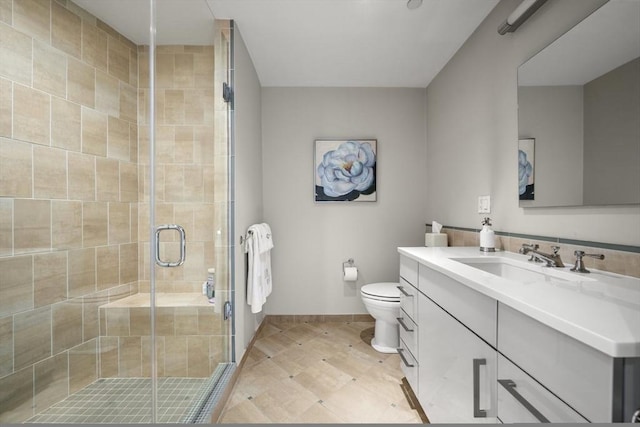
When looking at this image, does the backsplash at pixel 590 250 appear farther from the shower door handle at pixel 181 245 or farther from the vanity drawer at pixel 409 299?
the shower door handle at pixel 181 245

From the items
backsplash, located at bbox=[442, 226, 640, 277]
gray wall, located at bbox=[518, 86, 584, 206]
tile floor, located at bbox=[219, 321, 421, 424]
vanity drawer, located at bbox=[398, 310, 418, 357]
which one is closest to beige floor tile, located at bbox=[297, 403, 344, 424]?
tile floor, located at bbox=[219, 321, 421, 424]

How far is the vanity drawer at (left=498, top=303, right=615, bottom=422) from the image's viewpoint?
19.2 inches

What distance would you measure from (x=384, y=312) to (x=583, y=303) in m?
1.38

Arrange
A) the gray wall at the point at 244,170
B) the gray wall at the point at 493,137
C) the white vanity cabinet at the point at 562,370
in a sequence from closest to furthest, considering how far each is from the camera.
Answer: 1. the white vanity cabinet at the point at 562,370
2. the gray wall at the point at 493,137
3. the gray wall at the point at 244,170

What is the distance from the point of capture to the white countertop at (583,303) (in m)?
0.48

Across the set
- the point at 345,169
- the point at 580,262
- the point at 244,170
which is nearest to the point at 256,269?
the point at 244,170

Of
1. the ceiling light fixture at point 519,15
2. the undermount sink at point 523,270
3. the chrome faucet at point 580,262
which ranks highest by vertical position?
the ceiling light fixture at point 519,15

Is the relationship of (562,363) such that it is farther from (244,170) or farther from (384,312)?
(244,170)

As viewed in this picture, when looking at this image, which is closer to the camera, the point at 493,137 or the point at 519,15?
the point at 519,15

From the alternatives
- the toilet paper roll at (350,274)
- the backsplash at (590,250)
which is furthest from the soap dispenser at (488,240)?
the toilet paper roll at (350,274)

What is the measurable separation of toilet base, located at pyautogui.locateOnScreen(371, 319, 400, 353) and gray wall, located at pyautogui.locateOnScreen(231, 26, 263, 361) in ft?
3.55

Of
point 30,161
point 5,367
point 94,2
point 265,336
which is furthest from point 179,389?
point 94,2

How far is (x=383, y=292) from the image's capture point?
6.43 feet

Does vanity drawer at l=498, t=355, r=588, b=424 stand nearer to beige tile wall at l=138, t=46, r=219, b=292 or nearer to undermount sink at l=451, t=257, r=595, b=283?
undermount sink at l=451, t=257, r=595, b=283
